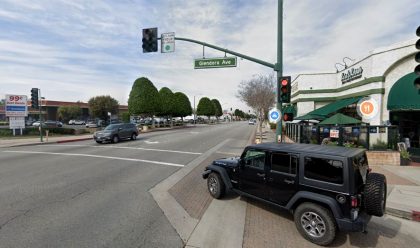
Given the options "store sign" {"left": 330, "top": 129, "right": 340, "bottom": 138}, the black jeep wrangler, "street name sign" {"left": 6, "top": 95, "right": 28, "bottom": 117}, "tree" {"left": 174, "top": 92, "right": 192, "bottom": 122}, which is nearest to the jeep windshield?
the black jeep wrangler

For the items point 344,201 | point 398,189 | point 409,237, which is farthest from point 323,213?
point 398,189

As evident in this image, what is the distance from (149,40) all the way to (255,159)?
29.2 feet

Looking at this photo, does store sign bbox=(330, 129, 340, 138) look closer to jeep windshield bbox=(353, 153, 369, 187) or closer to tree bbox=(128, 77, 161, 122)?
jeep windshield bbox=(353, 153, 369, 187)

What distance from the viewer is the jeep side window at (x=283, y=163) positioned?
15.5 ft

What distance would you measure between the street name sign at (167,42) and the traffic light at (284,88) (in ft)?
18.2

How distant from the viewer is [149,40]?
11.8 meters

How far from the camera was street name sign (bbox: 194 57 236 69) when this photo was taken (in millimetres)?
12203

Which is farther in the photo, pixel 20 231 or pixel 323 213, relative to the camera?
pixel 20 231

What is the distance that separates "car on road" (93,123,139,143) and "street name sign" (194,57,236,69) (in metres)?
11.1

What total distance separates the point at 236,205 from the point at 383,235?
9.69 ft

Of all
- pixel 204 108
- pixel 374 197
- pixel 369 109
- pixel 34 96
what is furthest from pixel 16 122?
pixel 204 108

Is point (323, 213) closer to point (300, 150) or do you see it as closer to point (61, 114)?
point (300, 150)

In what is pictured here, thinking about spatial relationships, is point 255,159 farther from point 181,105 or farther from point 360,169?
point 181,105

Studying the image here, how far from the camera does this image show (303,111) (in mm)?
22656
